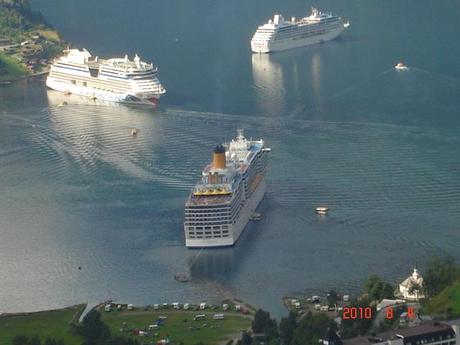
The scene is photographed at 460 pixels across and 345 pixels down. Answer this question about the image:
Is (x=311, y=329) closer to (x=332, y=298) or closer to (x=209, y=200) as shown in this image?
(x=332, y=298)

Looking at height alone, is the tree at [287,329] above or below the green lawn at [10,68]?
below

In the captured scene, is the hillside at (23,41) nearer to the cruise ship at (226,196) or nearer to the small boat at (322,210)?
the cruise ship at (226,196)

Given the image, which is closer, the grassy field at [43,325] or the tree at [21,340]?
the tree at [21,340]

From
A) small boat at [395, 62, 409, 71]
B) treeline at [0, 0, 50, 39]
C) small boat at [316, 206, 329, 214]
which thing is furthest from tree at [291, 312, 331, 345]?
treeline at [0, 0, 50, 39]

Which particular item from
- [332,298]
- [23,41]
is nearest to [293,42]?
[23,41]

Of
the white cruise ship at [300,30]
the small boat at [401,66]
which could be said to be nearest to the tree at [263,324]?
the small boat at [401,66]
